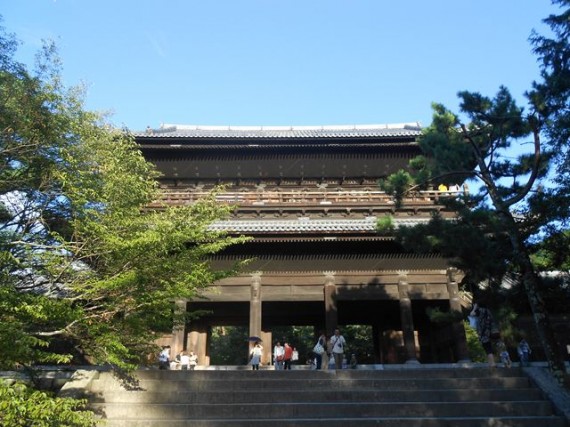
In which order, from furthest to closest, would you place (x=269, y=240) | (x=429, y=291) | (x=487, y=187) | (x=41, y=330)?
(x=429, y=291), (x=269, y=240), (x=487, y=187), (x=41, y=330)

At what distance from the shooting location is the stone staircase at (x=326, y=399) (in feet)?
26.2

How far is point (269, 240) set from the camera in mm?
13547

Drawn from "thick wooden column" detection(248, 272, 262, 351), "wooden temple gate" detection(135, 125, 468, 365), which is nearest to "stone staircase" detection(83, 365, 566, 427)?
"wooden temple gate" detection(135, 125, 468, 365)

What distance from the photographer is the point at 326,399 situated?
8.88 m

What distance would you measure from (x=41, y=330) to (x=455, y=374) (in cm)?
875

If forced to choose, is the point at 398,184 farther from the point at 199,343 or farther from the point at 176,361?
the point at 199,343

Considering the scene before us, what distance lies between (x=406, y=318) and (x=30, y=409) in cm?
1128

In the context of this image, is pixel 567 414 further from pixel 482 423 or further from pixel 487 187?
pixel 487 187

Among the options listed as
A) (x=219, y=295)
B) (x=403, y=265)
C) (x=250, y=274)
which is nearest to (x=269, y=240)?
(x=250, y=274)

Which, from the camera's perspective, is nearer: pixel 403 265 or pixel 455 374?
pixel 455 374

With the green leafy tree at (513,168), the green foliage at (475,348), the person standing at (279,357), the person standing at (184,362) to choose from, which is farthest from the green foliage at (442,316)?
the green foliage at (475,348)

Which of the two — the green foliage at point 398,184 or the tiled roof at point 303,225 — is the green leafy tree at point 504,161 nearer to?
the green foliage at point 398,184

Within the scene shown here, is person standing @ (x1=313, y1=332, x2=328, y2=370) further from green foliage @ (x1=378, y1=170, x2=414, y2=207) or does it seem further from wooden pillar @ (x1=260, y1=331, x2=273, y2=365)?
green foliage @ (x1=378, y1=170, x2=414, y2=207)

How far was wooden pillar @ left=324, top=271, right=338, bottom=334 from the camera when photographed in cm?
1396
